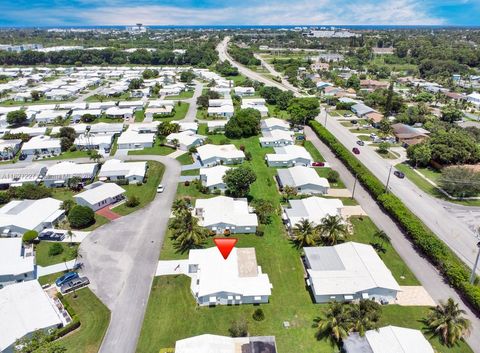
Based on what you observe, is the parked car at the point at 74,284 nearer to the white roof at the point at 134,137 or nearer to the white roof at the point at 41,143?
the white roof at the point at 134,137

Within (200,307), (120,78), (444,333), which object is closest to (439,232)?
(444,333)

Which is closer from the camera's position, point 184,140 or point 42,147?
point 42,147

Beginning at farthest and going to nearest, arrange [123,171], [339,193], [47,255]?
1. [123,171]
2. [339,193]
3. [47,255]

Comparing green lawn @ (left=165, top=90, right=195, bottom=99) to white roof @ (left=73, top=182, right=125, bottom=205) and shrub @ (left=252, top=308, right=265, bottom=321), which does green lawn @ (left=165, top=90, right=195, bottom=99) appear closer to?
white roof @ (left=73, top=182, right=125, bottom=205)

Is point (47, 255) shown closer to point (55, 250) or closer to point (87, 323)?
point (55, 250)

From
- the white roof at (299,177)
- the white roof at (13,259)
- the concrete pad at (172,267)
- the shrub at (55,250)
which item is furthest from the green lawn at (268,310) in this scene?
the white roof at (13,259)

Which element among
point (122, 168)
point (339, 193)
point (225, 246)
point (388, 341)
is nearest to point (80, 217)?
point (122, 168)

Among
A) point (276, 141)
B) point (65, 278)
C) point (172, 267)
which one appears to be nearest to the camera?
point (65, 278)

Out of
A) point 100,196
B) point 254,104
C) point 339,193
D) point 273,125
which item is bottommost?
point 339,193
